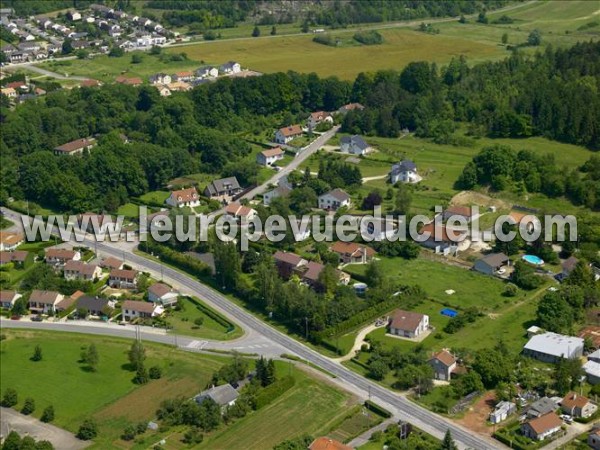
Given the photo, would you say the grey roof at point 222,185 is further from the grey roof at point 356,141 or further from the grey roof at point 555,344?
the grey roof at point 555,344

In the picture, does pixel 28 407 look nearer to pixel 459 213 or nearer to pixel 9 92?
pixel 459 213

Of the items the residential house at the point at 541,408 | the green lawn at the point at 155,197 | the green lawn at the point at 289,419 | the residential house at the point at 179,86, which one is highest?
the residential house at the point at 179,86

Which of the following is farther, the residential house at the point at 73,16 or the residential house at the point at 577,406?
the residential house at the point at 73,16

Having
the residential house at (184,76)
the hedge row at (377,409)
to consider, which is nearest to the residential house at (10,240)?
the hedge row at (377,409)

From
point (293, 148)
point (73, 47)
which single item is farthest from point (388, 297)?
point (73, 47)

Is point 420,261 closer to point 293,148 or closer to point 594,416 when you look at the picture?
point 594,416

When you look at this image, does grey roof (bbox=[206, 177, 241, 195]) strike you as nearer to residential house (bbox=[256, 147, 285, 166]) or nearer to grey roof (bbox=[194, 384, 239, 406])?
residential house (bbox=[256, 147, 285, 166])

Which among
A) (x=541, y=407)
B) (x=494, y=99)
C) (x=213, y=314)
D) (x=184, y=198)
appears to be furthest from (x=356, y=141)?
(x=541, y=407)
